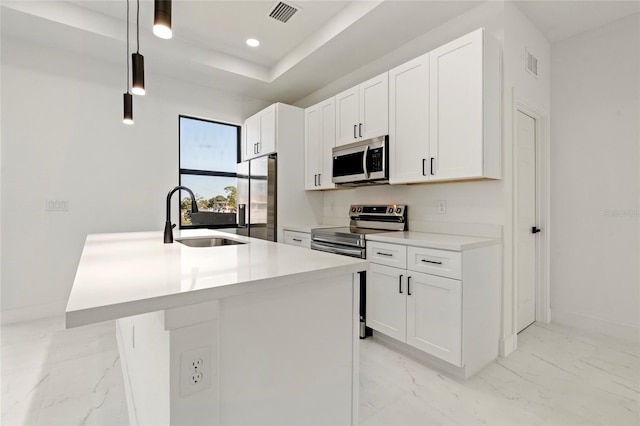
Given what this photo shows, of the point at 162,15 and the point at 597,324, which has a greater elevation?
the point at 162,15

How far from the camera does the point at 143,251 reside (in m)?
1.63

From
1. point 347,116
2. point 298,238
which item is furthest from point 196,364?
point 347,116

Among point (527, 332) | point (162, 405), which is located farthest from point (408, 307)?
point (162, 405)

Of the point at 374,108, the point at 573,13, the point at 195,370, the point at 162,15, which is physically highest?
the point at 573,13

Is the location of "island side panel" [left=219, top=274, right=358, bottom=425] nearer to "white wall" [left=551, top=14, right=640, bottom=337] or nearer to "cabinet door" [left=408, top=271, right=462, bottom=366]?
"cabinet door" [left=408, top=271, right=462, bottom=366]

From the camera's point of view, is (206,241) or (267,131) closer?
(206,241)

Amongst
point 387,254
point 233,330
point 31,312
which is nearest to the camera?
point 233,330

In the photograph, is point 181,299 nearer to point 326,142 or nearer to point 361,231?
point 361,231

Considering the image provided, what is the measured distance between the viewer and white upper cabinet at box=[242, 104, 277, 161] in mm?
3842

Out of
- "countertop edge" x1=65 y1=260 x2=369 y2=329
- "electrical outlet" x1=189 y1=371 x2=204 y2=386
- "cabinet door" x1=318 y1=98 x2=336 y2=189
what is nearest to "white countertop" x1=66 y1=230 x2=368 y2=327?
"countertop edge" x1=65 y1=260 x2=369 y2=329

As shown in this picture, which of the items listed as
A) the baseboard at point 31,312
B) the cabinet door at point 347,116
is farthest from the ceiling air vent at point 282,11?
the baseboard at point 31,312

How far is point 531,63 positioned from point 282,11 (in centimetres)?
226

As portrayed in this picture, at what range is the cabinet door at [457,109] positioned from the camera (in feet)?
7.16

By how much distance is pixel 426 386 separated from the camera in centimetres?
195
